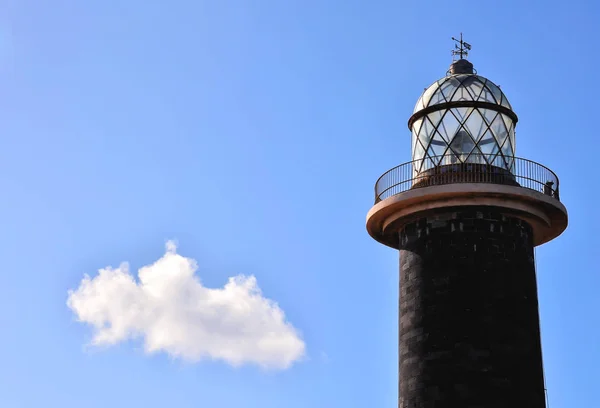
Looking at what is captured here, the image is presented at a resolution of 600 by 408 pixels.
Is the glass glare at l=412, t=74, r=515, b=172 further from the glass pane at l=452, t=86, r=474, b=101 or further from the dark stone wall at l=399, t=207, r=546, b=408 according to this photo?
the dark stone wall at l=399, t=207, r=546, b=408

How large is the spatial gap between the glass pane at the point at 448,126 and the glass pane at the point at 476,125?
274 mm

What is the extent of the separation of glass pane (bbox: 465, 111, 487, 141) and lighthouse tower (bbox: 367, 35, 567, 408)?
0.08 feet

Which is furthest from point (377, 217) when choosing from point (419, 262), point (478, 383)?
point (478, 383)

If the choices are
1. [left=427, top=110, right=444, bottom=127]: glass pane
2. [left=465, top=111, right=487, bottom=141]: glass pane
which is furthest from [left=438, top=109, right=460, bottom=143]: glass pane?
[left=465, top=111, right=487, bottom=141]: glass pane

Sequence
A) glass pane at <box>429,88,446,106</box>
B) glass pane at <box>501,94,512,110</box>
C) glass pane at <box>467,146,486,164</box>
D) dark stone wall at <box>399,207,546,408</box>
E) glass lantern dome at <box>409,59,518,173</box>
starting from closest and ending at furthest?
dark stone wall at <box>399,207,546,408</box> < glass pane at <box>467,146,486,164</box> < glass lantern dome at <box>409,59,518,173</box> < glass pane at <box>429,88,446,106</box> < glass pane at <box>501,94,512,110</box>

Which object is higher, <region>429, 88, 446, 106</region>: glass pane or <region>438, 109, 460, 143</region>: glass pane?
<region>429, 88, 446, 106</region>: glass pane

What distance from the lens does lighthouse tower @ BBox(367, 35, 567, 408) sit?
20781 millimetres

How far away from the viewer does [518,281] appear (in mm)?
21672

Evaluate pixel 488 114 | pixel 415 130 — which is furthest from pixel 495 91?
pixel 415 130

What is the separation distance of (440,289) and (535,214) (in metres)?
→ 2.81

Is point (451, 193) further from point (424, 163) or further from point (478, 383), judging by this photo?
point (478, 383)

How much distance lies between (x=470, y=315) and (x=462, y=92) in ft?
18.0

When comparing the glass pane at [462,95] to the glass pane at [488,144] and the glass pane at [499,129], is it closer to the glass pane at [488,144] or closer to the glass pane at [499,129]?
the glass pane at [499,129]

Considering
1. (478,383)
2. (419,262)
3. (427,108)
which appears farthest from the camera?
(427,108)
